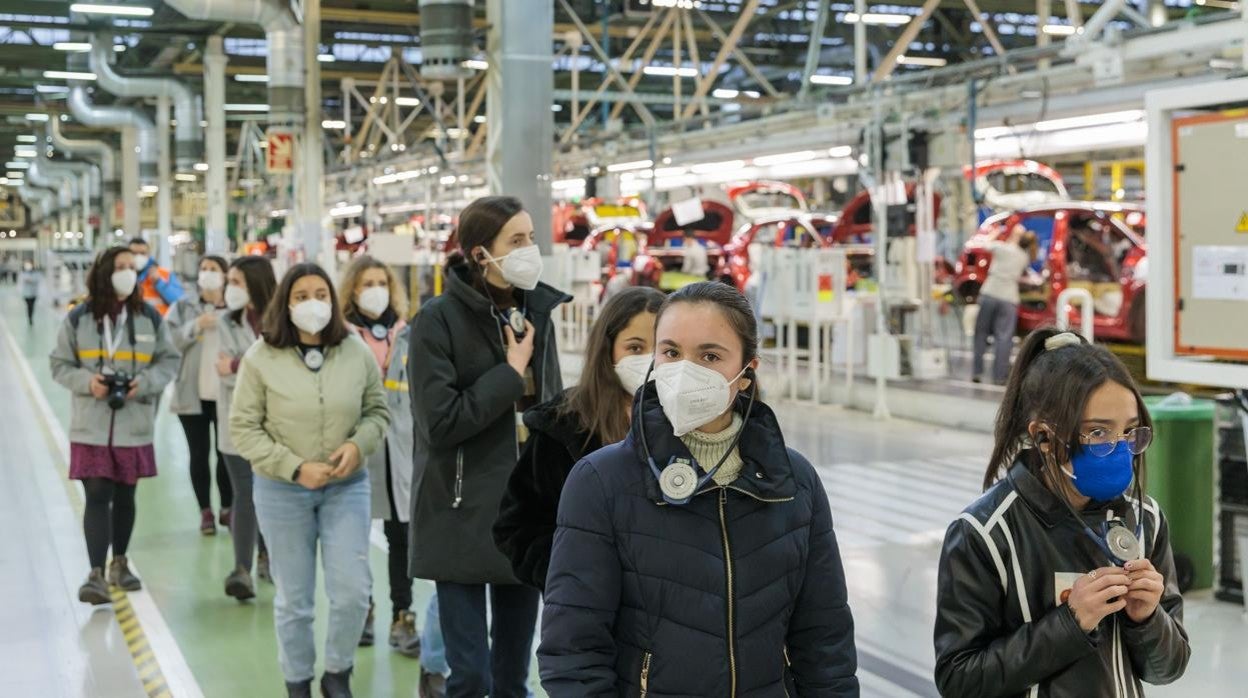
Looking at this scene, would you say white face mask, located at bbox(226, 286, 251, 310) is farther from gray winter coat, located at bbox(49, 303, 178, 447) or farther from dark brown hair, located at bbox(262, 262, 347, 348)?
dark brown hair, located at bbox(262, 262, 347, 348)

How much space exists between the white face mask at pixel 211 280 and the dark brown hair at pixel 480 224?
4.22m

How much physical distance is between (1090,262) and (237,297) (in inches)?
441

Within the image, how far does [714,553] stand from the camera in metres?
2.51

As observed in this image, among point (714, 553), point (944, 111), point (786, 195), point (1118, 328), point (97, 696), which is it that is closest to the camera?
point (714, 553)

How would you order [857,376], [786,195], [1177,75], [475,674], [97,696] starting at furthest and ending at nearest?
1. [786,195]
2. [857,376]
3. [1177,75]
4. [97,696]
5. [475,674]

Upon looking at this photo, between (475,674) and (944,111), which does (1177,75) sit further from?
(475,674)

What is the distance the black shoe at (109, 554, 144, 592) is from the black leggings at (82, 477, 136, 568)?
17 centimetres

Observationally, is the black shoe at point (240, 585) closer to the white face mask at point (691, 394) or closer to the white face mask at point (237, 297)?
the white face mask at point (237, 297)

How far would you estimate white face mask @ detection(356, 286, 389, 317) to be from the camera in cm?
656

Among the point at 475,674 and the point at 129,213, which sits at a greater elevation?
the point at 129,213

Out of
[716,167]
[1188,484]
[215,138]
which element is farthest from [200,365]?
[215,138]

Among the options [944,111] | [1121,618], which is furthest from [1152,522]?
[944,111]

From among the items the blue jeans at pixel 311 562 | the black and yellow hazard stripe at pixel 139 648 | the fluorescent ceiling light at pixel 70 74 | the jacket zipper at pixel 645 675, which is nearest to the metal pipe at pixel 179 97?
the fluorescent ceiling light at pixel 70 74

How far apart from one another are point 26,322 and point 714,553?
37599 mm
